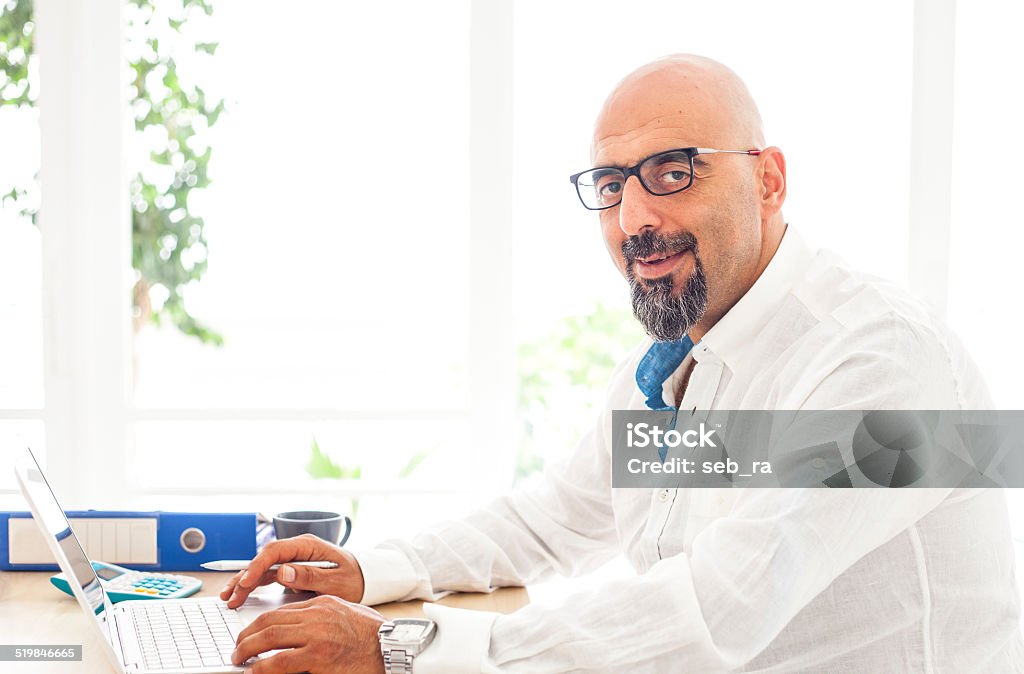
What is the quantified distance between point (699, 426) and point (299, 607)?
64 centimetres

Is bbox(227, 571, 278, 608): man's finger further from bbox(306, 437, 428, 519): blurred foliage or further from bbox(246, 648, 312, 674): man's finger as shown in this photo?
bbox(306, 437, 428, 519): blurred foliage

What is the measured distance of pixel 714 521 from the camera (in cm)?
120

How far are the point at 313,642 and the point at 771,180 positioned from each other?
3.17 ft

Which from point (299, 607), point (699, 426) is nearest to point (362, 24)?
point (699, 426)

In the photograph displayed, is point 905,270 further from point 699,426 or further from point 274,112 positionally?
point 274,112

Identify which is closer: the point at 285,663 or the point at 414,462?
the point at 285,663

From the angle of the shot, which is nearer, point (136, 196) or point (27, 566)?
point (27, 566)

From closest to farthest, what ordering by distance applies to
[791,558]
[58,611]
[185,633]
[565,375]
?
[791,558] → [185,633] → [58,611] → [565,375]

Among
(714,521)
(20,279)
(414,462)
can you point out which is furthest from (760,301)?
(20,279)

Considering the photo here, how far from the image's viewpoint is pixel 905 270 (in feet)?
9.78

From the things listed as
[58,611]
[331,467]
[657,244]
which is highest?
[657,244]

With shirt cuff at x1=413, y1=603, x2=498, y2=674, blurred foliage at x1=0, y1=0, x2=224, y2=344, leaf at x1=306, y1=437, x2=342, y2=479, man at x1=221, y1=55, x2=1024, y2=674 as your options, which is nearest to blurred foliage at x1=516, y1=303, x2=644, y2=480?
leaf at x1=306, y1=437, x2=342, y2=479

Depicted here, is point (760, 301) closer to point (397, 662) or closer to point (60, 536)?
point (397, 662)

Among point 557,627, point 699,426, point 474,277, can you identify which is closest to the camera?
point 557,627
